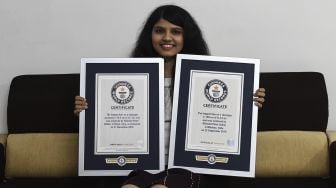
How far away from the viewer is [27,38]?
2.32 metres

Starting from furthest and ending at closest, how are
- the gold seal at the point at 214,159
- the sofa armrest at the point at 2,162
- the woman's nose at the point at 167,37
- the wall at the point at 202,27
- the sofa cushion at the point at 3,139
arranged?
the wall at the point at 202,27 → the sofa cushion at the point at 3,139 → the sofa armrest at the point at 2,162 → the woman's nose at the point at 167,37 → the gold seal at the point at 214,159

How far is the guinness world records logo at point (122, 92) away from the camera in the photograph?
175 cm

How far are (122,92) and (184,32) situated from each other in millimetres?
395

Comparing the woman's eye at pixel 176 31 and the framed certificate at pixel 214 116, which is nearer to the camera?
the framed certificate at pixel 214 116

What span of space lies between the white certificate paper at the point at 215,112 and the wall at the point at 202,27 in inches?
23.5

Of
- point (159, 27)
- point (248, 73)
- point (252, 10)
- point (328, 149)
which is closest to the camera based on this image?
point (248, 73)

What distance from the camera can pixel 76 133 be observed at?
6.96 feet

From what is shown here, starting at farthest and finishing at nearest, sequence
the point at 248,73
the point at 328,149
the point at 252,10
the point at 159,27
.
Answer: the point at 252,10 → the point at 328,149 → the point at 159,27 → the point at 248,73

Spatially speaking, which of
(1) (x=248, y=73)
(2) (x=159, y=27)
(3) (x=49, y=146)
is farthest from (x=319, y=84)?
(3) (x=49, y=146)

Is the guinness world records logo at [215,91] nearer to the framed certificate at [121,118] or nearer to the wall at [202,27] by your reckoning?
the framed certificate at [121,118]

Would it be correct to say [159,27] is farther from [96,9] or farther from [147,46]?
[96,9]

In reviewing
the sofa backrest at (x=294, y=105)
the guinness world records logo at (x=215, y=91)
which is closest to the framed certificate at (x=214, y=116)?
the guinness world records logo at (x=215, y=91)

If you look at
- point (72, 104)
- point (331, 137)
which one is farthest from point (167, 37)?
point (331, 137)

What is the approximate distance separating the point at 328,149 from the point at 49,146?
1.33 metres
